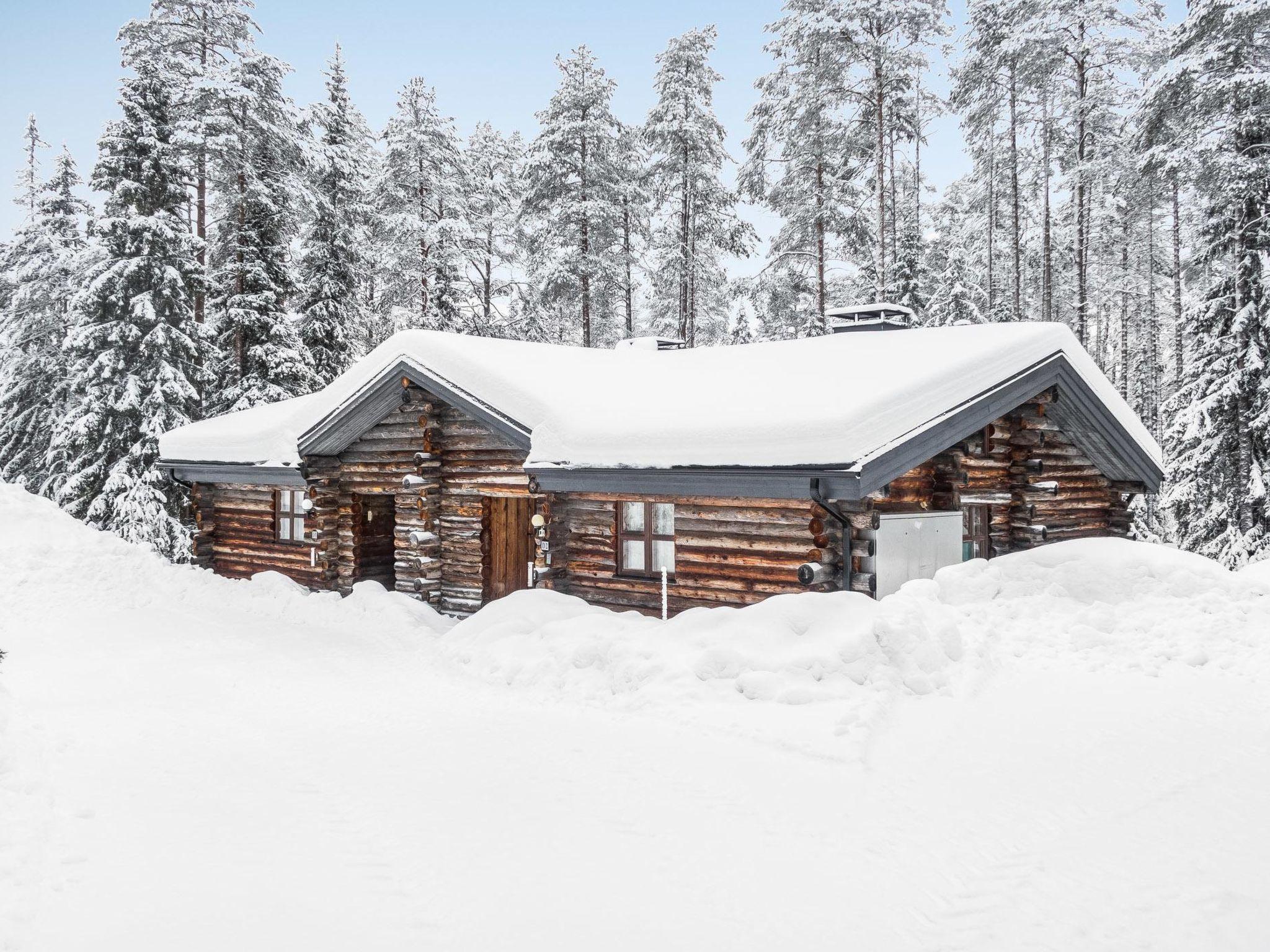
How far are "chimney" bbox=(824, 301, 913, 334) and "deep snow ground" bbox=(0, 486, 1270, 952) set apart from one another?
6.58 m

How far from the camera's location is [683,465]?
10.6 m

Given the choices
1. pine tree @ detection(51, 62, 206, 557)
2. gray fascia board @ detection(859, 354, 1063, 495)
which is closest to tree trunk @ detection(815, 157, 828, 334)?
gray fascia board @ detection(859, 354, 1063, 495)

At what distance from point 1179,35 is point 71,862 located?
2237cm

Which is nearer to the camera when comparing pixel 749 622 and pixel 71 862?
pixel 71 862

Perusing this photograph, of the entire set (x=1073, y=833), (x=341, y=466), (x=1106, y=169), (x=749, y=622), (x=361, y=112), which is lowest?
(x=1073, y=833)

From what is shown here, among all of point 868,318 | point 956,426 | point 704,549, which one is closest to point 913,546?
point 956,426

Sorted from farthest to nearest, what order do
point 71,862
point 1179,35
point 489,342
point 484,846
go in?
point 1179,35
point 489,342
point 484,846
point 71,862

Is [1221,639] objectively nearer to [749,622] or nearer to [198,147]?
[749,622]

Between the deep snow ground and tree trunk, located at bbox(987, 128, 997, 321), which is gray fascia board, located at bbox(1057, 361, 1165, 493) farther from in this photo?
tree trunk, located at bbox(987, 128, 997, 321)

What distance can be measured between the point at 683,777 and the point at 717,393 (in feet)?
22.8

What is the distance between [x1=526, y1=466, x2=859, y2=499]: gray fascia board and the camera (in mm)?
9438

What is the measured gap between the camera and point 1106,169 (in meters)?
21.5

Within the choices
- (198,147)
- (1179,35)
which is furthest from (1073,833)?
(198,147)

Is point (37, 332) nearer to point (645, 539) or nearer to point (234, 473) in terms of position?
point (234, 473)
